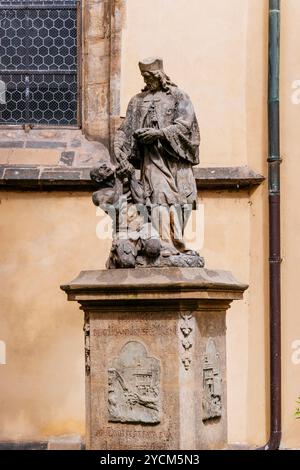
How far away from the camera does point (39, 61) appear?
16922 mm

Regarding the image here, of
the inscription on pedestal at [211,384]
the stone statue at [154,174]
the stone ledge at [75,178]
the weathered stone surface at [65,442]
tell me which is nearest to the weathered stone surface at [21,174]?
the stone ledge at [75,178]

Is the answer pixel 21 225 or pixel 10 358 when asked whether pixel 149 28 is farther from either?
pixel 10 358

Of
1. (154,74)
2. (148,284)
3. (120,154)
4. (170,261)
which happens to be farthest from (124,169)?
(148,284)

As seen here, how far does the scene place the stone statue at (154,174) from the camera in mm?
12234

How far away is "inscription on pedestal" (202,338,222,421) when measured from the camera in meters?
12.1

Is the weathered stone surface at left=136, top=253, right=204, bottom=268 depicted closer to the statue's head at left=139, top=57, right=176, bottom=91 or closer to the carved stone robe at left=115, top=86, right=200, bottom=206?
the carved stone robe at left=115, top=86, right=200, bottom=206

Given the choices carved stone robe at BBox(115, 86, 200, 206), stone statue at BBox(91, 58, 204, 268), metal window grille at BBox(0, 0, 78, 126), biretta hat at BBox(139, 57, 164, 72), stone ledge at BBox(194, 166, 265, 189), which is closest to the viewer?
stone statue at BBox(91, 58, 204, 268)

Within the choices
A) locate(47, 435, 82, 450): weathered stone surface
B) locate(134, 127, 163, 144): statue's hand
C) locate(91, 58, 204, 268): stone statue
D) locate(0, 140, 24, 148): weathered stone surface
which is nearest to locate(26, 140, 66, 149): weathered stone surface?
locate(0, 140, 24, 148): weathered stone surface

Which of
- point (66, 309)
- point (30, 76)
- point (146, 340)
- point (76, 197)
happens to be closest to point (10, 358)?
point (66, 309)

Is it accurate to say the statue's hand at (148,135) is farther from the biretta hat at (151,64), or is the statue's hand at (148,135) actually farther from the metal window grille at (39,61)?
the metal window grille at (39,61)

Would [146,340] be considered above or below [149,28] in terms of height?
below

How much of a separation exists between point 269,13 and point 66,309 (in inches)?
143

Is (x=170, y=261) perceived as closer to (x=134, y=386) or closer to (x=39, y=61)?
(x=134, y=386)
